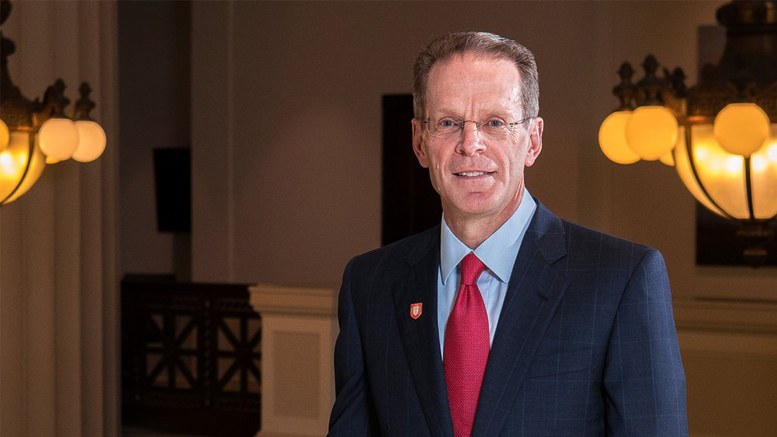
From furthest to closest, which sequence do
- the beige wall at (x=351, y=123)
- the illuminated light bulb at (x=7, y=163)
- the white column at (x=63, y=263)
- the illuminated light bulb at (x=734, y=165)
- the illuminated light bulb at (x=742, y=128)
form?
the beige wall at (x=351, y=123) < the white column at (x=63, y=263) < the illuminated light bulb at (x=7, y=163) < the illuminated light bulb at (x=734, y=165) < the illuminated light bulb at (x=742, y=128)

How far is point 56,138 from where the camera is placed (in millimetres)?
4090

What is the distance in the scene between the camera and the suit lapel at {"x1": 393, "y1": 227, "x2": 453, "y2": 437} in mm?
1471

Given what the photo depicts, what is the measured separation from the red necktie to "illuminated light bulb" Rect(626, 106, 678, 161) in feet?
7.15

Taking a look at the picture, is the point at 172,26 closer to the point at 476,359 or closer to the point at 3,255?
the point at 3,255

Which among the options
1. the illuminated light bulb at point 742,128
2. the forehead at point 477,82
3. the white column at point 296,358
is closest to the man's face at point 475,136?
the forehead at point 477,82

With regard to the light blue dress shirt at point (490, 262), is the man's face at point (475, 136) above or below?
above

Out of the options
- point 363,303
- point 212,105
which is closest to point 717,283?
point 212,105

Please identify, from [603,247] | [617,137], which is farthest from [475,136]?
[617,137]

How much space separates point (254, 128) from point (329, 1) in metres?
1.28

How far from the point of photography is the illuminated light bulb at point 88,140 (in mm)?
4379

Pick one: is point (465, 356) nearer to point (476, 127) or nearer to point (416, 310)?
point (416, 310)

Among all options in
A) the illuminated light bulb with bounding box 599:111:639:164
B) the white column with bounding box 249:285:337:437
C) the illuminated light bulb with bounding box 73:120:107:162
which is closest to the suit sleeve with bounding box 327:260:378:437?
the illuminated light bulb with bounding box 599:111:639:164

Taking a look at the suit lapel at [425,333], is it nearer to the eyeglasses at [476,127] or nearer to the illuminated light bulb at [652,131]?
the eyeglasses at [476,127]

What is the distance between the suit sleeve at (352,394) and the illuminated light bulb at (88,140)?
3.10 metres
